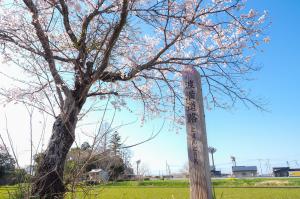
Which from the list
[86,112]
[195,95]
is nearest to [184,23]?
[195,95]

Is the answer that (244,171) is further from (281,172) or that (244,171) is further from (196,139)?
(196,139)

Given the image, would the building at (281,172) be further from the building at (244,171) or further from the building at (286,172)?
the building at (244,171)

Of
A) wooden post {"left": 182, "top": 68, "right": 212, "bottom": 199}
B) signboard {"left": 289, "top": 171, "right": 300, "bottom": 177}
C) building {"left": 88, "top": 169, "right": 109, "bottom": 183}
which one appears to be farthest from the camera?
signboard {"left": 289, "top": 171, "right": 300, "bottom": 177}

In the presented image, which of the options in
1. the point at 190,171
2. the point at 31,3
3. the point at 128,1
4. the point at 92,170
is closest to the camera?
the point at 92,170

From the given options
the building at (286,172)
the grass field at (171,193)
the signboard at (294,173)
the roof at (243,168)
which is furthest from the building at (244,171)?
the grass field at (171,193)

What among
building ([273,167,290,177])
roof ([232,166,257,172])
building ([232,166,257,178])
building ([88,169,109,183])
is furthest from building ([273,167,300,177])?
building ([88,169,109,183])

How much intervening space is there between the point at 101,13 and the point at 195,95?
3397mm

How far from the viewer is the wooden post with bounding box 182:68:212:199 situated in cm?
363

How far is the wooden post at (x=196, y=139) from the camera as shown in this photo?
3631 millimetres

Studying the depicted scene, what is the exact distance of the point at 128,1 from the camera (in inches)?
202

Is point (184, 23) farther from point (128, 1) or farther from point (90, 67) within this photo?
point (90, 67)

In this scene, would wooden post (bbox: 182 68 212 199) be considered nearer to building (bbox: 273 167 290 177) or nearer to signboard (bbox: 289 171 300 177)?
signboard (bbox: 289 171 300 177)

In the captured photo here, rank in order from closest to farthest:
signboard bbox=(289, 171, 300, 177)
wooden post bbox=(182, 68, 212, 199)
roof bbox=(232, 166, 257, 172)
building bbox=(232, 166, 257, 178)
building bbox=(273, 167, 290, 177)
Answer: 1. wooden post bbox=(182, 68, 212, 199)
2. signboard bbox=(289, 171, 300, 177)
3. building bbox=(273, 167, 290, 177)
4. building bbox=(232, 166, 257, 178)
5. roof bbox=(232, 166, 257, 172)

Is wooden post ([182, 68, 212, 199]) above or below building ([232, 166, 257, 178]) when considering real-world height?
→ above
